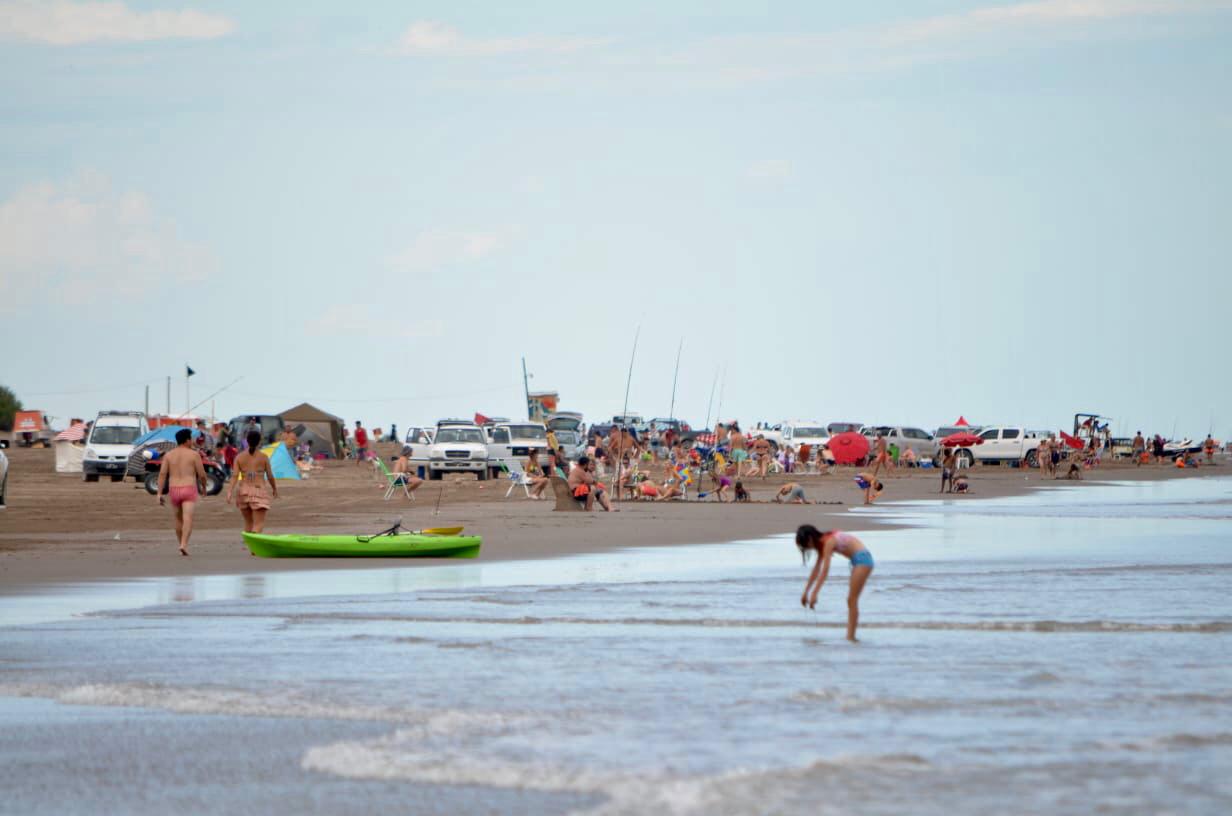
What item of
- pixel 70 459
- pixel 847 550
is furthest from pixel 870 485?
pixel 70 459

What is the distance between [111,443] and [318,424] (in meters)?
21.6

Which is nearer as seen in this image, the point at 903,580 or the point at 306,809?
the point at 306,809

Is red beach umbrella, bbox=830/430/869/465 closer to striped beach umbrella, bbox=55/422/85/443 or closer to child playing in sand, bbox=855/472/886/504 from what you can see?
child playing in sand, bbox=855/472/886/504

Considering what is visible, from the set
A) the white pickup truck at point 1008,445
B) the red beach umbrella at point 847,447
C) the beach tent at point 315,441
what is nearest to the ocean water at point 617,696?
the red beach umbrella at point 847,447

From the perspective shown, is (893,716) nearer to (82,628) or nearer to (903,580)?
(82,628)

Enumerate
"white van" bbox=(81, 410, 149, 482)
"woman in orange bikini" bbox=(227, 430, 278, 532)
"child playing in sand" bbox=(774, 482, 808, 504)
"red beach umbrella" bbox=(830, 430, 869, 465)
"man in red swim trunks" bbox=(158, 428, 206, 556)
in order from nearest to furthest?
"man in red swim trunks" bbox=(158, 428, 206, 556) → "woman in orange bikini" bbox=(227, 430, 278, 532) → "child playing in sand" bbox=(774, 482, 808, 504) → "white van" bbox=(81, 410, 149, 482) → "red beach umbrella" bbox=(830, 430, 869, 465)

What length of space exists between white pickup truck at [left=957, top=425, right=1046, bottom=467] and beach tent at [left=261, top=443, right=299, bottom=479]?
3155 cm

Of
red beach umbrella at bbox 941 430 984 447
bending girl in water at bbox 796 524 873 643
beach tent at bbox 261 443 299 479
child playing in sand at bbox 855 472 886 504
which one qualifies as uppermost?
red beach umbrella at bbox 941 430 984 447

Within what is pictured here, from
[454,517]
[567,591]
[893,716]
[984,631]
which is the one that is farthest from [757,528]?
[893,716]

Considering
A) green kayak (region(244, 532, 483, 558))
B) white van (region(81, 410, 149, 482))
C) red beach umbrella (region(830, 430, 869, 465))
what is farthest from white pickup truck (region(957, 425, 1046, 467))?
green kayak (region(244, 532, 483, 558))

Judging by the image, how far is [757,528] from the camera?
1038 inches

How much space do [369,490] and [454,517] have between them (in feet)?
36.9

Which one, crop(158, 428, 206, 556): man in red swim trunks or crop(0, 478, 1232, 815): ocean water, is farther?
crop(158, 428, 206, 556): man in red swim trunks

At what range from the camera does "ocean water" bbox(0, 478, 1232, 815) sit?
301 inches
